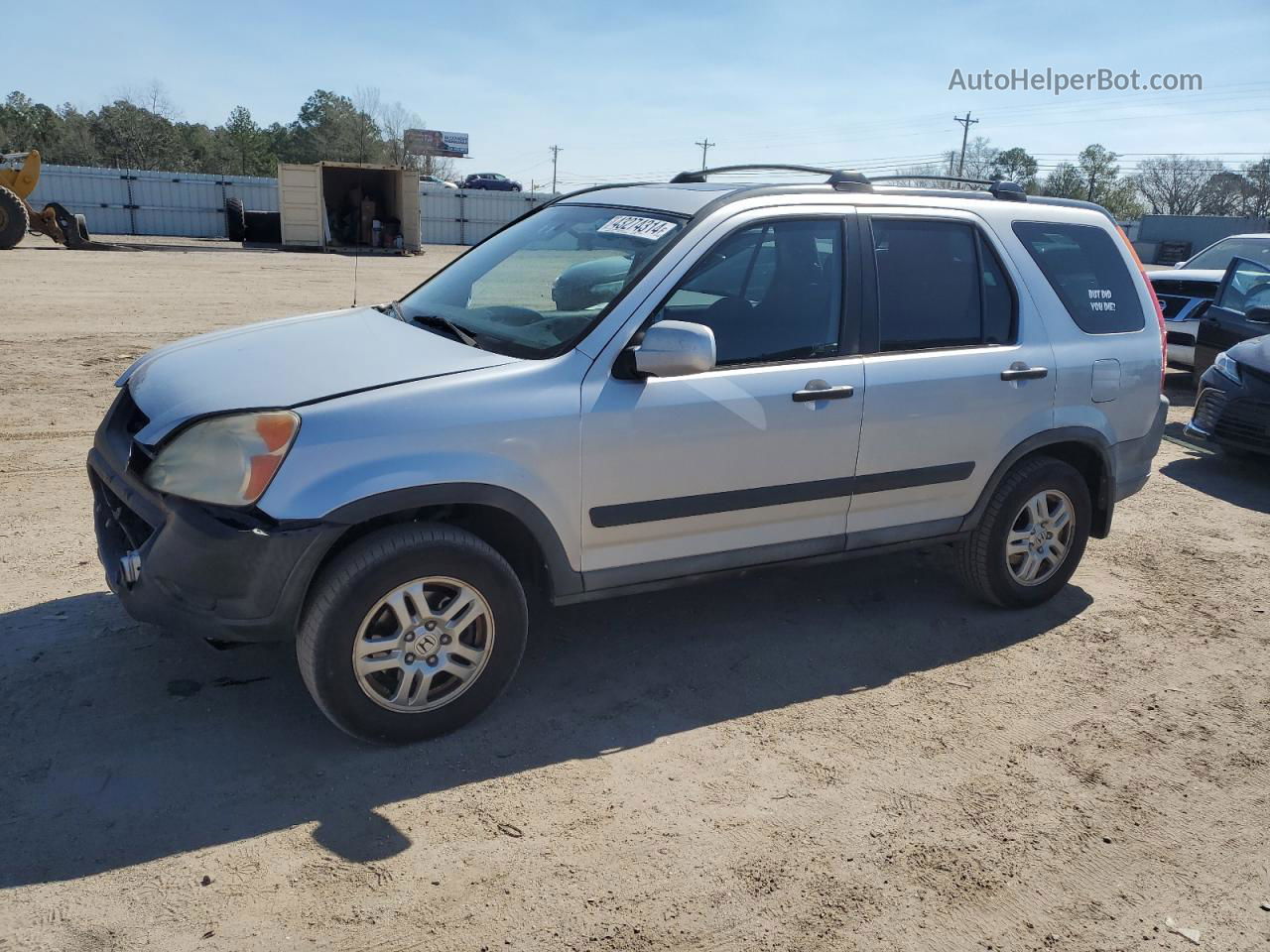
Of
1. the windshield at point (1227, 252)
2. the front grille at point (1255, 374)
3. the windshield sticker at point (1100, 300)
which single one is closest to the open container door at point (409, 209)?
the windshield at point (1227, 252)

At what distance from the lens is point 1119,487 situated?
4.99 metres

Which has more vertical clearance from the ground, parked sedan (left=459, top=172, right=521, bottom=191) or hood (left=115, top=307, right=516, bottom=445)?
parked sedan (left=459, top=172, right=521, bottom=191)

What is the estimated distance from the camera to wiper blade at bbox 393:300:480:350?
380 centimetres

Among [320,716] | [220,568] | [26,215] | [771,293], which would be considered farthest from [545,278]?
[26,215]

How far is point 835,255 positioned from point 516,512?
1.77m

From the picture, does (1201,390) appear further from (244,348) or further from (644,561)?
(244,348)

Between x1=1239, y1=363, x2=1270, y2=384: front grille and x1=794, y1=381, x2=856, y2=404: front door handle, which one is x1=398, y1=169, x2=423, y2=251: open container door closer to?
x1=1239, y1=363, x2=1270, y2=384: front grille

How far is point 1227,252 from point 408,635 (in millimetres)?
12463

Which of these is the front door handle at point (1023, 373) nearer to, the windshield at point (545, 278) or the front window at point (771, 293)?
the front window at point (771, 293)

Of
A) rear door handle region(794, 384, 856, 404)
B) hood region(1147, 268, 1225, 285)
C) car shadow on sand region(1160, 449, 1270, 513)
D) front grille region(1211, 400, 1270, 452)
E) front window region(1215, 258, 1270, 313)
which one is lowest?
car shadow on sand region(1160, 449, 1270, 513)

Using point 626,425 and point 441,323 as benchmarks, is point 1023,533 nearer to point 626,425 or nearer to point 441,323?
point 626,425

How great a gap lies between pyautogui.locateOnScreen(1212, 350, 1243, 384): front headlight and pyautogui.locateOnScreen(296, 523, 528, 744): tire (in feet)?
22.3

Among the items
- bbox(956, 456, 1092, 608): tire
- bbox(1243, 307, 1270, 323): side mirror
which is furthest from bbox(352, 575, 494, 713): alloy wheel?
bbox(1243, 307, 1270, 323): side mirror

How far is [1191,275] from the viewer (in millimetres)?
11648
